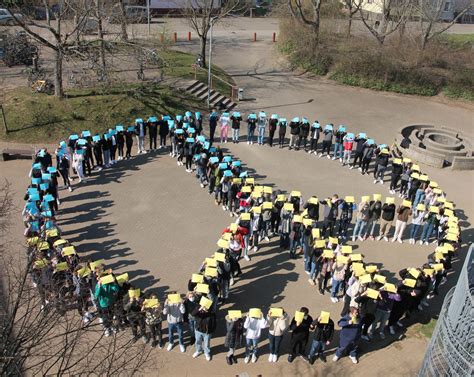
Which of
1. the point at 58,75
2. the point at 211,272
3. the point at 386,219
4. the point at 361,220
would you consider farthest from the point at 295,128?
the point at 58,75

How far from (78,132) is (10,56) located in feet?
31.9

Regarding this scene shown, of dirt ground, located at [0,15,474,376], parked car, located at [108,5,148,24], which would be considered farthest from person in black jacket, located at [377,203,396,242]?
parked car, located at [108,5,148,24]

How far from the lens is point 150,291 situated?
13.1 meters

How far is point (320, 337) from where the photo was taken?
10812 mm

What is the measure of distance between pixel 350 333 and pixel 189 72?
70.3 ft

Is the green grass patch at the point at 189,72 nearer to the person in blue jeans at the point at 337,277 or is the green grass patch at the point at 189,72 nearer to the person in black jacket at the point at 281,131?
the person in black jacket at the point at 281,131

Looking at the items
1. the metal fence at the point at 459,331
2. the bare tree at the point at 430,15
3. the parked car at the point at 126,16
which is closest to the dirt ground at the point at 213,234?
the metal fence at the point at 459,331

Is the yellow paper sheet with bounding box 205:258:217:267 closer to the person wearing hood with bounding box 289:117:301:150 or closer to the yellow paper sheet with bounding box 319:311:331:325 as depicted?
the yellow paper sheet with bounding box 319:311:331:325

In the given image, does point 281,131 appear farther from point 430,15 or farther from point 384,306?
point 430,15

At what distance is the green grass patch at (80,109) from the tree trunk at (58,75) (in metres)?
0.33

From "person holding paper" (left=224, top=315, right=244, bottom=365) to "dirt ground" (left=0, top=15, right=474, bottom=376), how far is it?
0.22m

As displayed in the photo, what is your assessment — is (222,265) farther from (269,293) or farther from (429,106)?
(429,106)

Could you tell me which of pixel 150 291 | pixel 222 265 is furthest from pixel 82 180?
pixel 222 265

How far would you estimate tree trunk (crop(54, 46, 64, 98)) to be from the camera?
2158 centimetres
